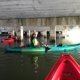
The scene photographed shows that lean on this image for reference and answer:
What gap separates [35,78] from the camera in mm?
10375

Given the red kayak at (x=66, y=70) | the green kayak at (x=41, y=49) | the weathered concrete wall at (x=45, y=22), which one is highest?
the weathered concrete wall at (x=45, y=22)

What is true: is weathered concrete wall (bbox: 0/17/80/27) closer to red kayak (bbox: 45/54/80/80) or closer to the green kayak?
the green kayak

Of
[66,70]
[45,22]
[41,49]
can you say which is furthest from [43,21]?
[66,70]

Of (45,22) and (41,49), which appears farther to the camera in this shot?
(45,22)

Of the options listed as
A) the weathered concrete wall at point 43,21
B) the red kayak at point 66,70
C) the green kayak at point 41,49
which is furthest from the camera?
the weathered concrete wall at point 43,21

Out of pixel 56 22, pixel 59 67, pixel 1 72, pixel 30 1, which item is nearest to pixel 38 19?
pixel 56 22

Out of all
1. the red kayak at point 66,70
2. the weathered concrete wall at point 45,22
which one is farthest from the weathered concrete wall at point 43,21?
the red kayak at point 66,70

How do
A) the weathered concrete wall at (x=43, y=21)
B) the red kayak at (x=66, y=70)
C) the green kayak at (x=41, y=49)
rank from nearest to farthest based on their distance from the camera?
1. the red kayak at (x=66, y=70)
2. the green kayak at (x=41, y=49)
3. the weathered concrete wall at (x=43, y=21)

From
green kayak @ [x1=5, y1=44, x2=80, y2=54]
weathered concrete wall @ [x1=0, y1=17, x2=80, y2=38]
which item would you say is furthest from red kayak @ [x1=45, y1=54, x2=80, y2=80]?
weathered concrete wall @ [x1=0, y1=17, x2=80, y2=38]

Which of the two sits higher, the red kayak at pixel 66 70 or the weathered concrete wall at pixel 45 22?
the weathered concrete wall at pixel 45 22

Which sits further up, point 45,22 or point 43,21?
point 43,21

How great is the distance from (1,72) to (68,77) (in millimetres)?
5097

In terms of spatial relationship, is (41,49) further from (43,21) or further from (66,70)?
(43,21)

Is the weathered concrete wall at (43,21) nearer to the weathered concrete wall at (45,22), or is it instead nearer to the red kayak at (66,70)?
the weathered concrete wall at (45,22)
